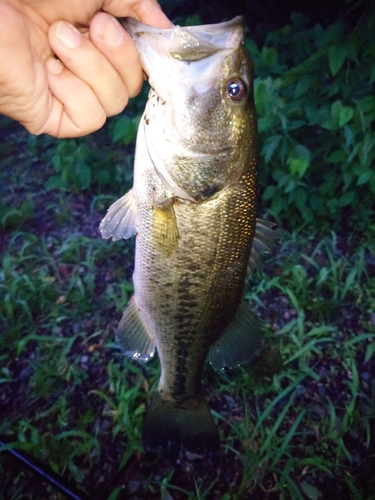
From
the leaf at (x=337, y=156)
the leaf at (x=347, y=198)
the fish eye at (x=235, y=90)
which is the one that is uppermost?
the fish eye at (x=235, y=90)

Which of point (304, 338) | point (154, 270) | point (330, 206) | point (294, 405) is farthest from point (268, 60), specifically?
point (294, 405)

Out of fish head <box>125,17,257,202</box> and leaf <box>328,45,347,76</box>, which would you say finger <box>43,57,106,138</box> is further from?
leaf <box>328,45,347,76</box>

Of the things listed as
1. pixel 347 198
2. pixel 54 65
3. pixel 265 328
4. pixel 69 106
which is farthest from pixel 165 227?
pixel 347 198

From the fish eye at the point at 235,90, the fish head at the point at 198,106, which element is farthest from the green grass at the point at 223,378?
the fish eye at the point at 235,90

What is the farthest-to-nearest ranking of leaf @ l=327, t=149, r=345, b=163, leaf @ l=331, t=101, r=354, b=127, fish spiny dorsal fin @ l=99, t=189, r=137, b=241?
leaf @ l=327, t=149, r=345, b=163
leaf @ l=331, t=101, r=354, b=127
fish spiny dorsal fin @ l=99, t=189, r=137, b=241

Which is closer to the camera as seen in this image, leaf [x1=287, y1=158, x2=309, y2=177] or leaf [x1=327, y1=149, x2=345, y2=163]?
leaf [x1=287, y1=158, x2=309, y2=177]

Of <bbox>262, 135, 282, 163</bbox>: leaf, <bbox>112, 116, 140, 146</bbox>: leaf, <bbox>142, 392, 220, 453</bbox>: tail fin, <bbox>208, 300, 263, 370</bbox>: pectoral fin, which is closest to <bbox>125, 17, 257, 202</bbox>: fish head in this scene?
<bbox>208, 300, 263, 370</bbox>: pectoral fin

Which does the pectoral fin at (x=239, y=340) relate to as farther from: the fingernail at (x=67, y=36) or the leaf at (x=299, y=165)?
the leaf at (x=299, y=165)
